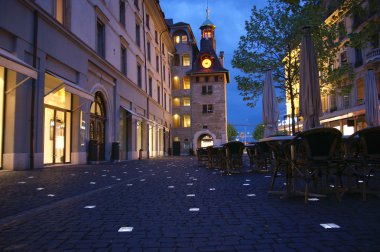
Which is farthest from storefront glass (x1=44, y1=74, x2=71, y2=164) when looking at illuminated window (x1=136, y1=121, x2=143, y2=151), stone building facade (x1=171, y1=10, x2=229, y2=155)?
stone building facade (x1=171, y1=10, x2=229, y2=155)

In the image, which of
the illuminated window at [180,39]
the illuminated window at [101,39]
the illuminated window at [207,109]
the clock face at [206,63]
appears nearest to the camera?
the illuminated window at [101,39]

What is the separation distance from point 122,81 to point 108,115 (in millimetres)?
3333

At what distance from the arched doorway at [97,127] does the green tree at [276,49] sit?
1111 cm

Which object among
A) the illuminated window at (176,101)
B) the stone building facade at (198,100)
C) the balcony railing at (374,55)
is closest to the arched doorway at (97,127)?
the balcony railing at (374,55)

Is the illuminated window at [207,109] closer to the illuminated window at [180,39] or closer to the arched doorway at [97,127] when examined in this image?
the illuminated window at [180,39]

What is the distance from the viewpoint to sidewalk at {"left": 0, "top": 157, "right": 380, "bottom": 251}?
113 inches

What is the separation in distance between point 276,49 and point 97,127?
14052mm

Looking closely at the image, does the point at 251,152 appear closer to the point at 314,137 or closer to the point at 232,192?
the point at 232,192

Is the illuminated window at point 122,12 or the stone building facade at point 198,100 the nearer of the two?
the illuminated window at point 122,12

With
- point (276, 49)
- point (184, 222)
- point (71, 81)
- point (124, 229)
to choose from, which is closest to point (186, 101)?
point (276, 49)

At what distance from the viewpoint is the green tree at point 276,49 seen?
2252 cm

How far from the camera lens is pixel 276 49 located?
23531 mm

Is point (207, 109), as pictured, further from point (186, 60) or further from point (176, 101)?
point (186, 60)

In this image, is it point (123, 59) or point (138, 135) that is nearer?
point (123, 59)
